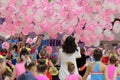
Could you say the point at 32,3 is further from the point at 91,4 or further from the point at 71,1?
the point at 91,4

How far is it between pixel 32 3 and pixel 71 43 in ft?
3.73

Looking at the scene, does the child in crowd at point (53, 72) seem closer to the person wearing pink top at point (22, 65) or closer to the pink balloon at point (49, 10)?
the pink balloon at point (49, 10)

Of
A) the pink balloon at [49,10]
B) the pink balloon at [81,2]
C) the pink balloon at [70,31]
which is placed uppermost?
the pink balloon at [81,2]

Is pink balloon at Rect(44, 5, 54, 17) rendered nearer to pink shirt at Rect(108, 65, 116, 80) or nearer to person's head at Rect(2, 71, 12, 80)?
pink shirt at Rect(108, 65, 116, 80)

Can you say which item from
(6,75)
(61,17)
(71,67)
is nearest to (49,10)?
(61,17)

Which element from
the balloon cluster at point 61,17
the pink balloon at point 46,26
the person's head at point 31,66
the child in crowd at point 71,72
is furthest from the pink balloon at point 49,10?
the person's head at point 31,66

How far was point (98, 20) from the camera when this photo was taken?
631cm

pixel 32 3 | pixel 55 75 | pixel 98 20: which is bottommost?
pixel 55 75

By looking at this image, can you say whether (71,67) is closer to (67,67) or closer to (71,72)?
(71,72)

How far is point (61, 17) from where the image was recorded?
19.8 ft

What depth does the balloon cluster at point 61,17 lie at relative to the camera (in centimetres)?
595

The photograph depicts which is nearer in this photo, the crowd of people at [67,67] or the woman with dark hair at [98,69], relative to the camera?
the crowd of people at [67,67]

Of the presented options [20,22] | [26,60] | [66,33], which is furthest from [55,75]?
[26,60]

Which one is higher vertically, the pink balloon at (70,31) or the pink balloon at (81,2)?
the pink balloon at (81,2)
